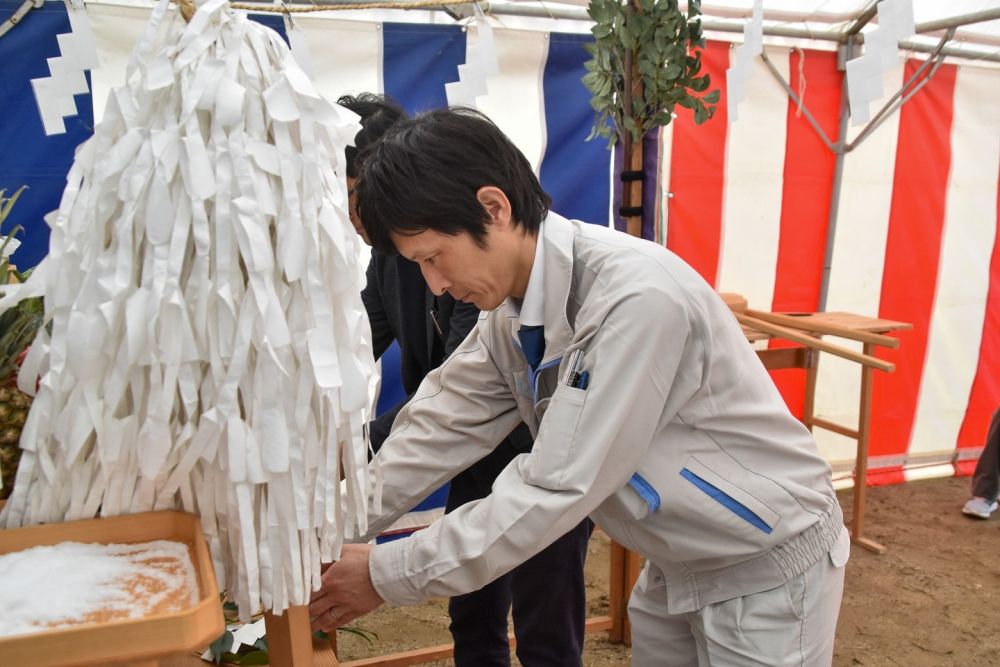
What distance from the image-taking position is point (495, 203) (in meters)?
1.09

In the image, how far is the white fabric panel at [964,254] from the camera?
3861 millimetres

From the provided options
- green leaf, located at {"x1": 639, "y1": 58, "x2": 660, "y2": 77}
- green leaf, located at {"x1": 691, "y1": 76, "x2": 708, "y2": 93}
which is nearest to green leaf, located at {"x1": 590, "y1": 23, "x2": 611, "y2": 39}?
green leaf, located at {"x1": 639, "y1": 58, "x2": 660, "y2": 77}

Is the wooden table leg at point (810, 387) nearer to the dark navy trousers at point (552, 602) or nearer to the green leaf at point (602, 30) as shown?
the green leaf at point (602, 30)

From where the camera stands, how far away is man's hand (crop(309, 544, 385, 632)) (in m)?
1.11

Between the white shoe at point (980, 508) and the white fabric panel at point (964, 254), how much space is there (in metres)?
0.40

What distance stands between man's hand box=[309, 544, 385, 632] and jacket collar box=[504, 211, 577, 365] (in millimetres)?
386

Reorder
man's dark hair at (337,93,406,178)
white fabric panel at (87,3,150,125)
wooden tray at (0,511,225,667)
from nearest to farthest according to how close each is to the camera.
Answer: wooden tray at (0,511,225,667)
man's dark hair at (337,93,406,178)
white fabric panel at (87,3,150,125)

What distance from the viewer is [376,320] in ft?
6.78

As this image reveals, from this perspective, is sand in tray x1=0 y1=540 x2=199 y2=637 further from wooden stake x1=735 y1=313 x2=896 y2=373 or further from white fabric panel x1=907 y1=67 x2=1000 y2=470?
white fabric panel x1=907 y1=67 x2=1000 y2=470

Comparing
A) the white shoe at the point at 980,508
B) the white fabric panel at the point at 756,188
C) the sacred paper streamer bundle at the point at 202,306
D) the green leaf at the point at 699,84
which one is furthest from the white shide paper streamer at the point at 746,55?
the white shoe at the point at 980,508

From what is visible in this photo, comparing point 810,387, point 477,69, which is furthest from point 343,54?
point 810,387

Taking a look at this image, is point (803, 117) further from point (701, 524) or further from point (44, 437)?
point (44, 437)

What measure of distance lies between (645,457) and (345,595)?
0.45 meters

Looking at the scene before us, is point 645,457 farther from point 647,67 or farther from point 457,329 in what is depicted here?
point 647,67
